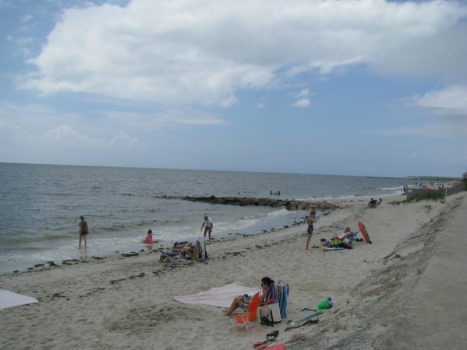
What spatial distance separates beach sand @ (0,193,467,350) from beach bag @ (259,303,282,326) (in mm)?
133

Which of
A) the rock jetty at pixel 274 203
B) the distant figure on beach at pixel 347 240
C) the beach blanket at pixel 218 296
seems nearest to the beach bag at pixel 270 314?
the beach blanket at pixel 218 296

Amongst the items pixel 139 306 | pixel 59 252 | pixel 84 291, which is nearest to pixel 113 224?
pixel 59 252

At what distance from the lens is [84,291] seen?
9523 millimetres

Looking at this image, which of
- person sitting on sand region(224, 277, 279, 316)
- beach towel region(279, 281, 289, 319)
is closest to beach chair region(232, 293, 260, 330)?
person sitting on sand region(224, 277, 279, 316)

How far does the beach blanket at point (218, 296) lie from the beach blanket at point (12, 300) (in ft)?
11.4

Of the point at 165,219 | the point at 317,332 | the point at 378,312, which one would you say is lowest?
the point at 165,219

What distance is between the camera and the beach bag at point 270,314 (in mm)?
6445

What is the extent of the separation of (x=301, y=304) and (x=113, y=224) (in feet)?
64.3

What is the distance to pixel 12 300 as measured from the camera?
27.7ft

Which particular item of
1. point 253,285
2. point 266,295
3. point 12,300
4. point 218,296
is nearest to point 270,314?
point 266,295

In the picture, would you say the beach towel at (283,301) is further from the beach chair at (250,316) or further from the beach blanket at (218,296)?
the beach blanket at (218,296)

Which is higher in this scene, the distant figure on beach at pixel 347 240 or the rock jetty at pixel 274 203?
the distant figure on beach at pixel 347 240

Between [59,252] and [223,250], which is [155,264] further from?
[59,252]

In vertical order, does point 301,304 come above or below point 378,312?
below
